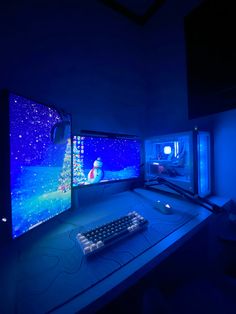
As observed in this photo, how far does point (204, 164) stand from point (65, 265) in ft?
3.84

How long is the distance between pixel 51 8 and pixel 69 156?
114 centimetres

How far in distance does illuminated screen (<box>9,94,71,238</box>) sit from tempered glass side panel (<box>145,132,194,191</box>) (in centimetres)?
84

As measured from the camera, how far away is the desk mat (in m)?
0.43

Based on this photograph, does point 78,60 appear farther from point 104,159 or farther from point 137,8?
point 137,8

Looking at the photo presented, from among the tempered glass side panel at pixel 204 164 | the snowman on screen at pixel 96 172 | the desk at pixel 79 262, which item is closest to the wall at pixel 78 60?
the snowman on screen at pixel 96 172

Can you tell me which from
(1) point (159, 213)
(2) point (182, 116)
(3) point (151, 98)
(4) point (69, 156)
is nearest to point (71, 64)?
(4) point (69, 156)

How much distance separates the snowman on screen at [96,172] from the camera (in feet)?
3.86

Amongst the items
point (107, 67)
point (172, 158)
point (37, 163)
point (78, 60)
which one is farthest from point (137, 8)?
point (37, 163)

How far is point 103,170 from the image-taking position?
124 cm

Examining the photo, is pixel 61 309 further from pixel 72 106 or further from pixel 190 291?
pixel 72 106

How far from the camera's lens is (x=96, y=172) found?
47.3 inches

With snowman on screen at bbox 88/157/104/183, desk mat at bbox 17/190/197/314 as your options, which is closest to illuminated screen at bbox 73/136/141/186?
snowman on screen at bbox 88/157/104/183

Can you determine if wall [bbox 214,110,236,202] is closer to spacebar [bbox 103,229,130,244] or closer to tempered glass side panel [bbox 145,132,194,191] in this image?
tempered glass side panel [bbox 145,132,194,191]

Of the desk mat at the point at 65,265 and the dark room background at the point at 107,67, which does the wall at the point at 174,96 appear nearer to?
the dark room background at the point at 107,67
